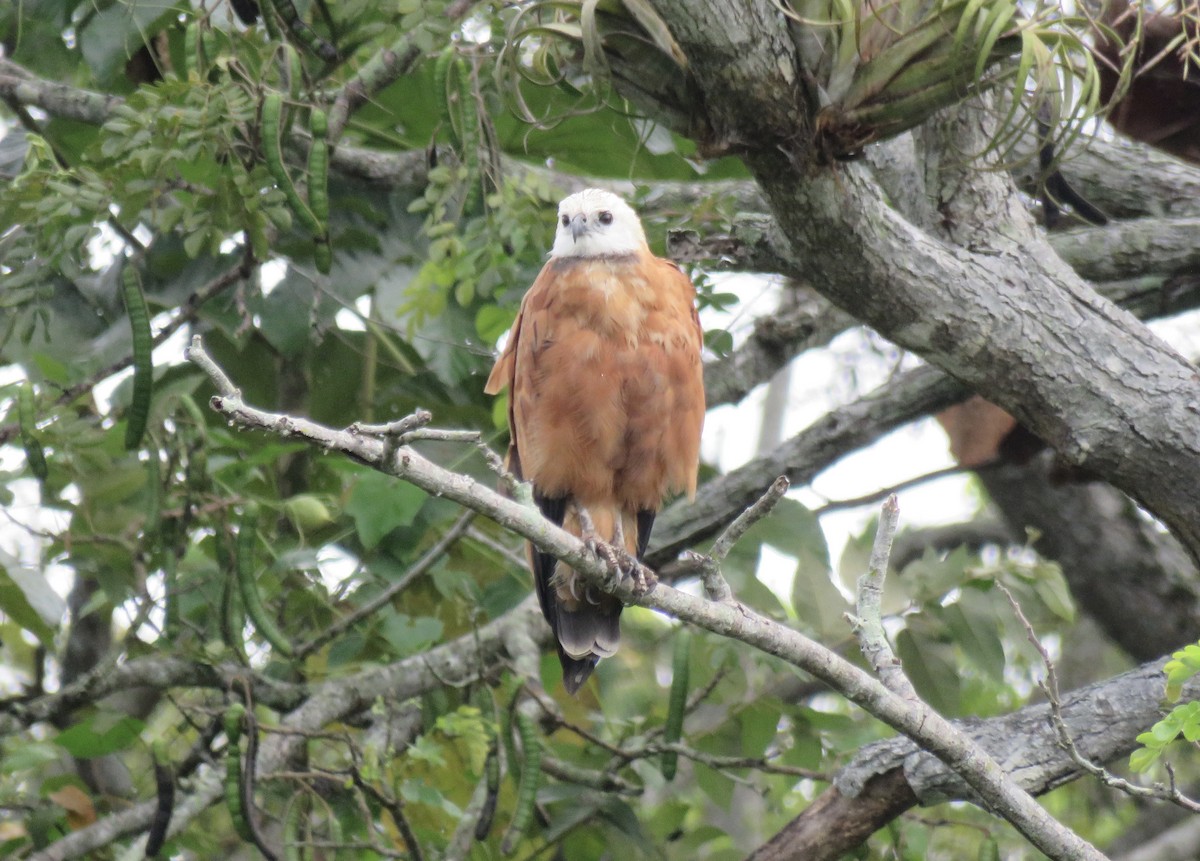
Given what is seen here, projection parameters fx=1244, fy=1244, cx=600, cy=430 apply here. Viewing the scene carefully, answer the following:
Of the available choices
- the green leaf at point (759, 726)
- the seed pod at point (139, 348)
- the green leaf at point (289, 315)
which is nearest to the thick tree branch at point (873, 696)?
the seed pod at point (139, 348)

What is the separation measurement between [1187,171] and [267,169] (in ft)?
9.86

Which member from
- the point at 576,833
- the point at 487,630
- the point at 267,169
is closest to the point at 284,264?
the point at 267,169

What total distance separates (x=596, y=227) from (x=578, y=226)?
0.05 meters

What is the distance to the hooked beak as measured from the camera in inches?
146

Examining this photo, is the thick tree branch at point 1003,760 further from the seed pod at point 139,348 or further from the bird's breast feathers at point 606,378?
the seed pod at point 139,348

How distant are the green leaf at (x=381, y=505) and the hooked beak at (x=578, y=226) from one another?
897 mm

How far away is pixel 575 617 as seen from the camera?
11.7 feet

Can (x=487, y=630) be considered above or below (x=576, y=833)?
above

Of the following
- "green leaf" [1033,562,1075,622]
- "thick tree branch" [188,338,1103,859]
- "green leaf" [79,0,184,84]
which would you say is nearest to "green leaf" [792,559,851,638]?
"green leaf" [1033,562,1075,622]

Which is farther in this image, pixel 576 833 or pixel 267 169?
pixel 576 833

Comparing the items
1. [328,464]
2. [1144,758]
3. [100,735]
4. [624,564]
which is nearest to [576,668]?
[624,564]

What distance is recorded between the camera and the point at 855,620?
254 cm

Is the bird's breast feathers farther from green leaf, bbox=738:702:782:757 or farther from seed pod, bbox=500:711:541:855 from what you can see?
green leaf, bbox=738:702:782:757

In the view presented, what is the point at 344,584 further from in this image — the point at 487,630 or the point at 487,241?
the point at 487,241
